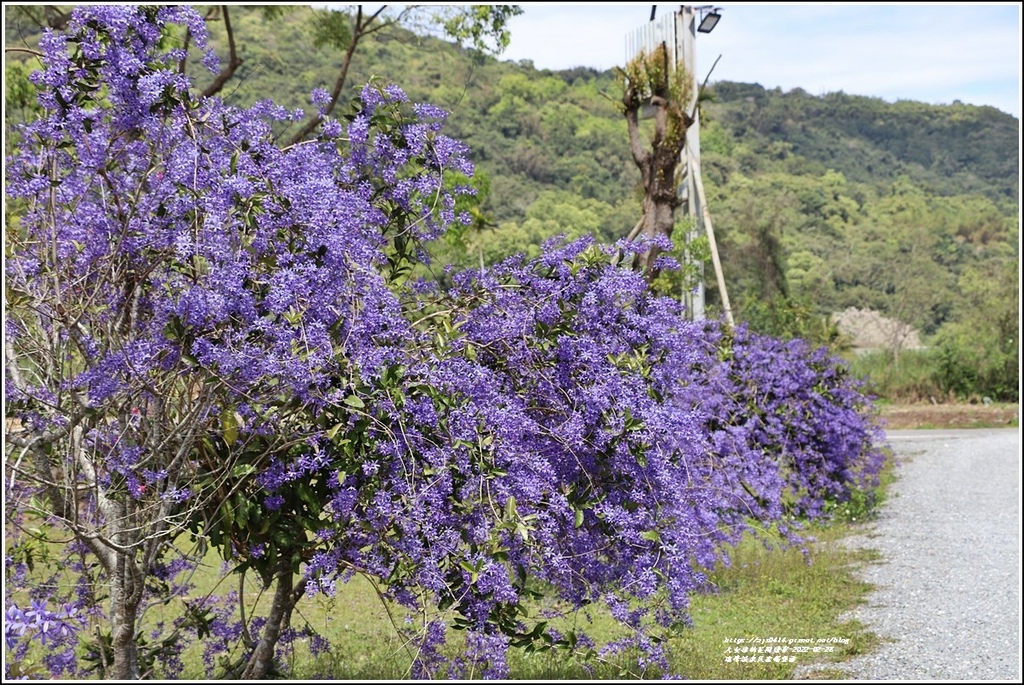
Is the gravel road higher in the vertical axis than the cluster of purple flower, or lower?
lower

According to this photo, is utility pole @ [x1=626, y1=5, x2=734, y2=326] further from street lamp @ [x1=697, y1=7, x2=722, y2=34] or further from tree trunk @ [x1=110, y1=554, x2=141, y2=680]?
tree trunk @ [x1=110, y1=554, x2=141, y2=680]

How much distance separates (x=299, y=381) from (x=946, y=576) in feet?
15.8

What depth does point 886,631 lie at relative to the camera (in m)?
→ 5.37

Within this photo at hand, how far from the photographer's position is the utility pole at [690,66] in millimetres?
11680

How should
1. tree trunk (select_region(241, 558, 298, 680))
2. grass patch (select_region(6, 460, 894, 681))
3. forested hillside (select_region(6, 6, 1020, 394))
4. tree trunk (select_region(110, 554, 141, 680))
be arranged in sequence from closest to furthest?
1. tree trunk (select_region(110, 554, 141, 680))
2. tree trunk (select_region(241, 558, 298, 680))
3. grass patch (select_region(6, 460, 894, 681))
4. forested hillside (select_region(6, 6, 1020, 394))

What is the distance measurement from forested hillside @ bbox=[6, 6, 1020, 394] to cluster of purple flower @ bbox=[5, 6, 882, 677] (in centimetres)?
1057

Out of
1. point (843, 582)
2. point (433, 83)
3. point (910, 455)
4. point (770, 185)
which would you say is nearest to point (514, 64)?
point (433, 83)

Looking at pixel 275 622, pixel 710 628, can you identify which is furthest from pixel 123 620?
pixel 710 628

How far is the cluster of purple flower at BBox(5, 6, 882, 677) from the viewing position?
11.7 ft

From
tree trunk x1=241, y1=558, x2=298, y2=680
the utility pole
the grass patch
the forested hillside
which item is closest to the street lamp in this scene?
the utility pole

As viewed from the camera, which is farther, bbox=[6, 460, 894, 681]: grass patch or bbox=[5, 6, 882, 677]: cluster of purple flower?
bbox=[6, 460, 894, 681]: grass patch

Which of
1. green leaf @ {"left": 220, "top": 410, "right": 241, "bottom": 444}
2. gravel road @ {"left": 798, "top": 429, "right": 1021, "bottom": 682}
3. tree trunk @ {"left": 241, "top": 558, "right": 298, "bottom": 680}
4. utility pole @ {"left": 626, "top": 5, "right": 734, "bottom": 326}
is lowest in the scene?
gravel road @ {"left": 798, "top": 429, "right": 1021, "bottom": 682}

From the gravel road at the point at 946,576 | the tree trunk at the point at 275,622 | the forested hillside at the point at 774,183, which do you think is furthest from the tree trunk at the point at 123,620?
the forested hillside at the point at 774,183

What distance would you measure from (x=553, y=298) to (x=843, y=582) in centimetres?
353
